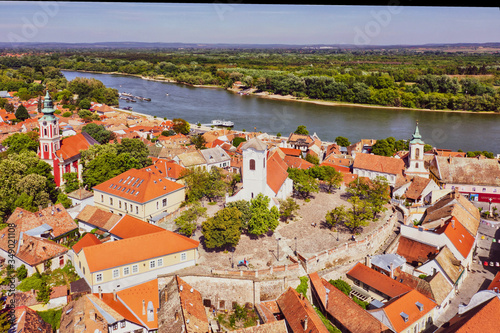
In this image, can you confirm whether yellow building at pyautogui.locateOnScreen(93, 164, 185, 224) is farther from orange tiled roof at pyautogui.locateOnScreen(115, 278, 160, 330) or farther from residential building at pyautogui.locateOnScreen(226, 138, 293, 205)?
orange tiled roof at pyautogui.locateOnScreen(115, 278, 160, 330)

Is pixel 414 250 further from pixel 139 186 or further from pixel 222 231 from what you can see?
pixel 139 186

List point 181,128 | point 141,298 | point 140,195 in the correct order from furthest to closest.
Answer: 1. point 181,128
2. point 140,195
3. point 141,298

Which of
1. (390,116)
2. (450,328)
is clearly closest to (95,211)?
(450,328)

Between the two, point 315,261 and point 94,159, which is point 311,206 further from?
point 94,159

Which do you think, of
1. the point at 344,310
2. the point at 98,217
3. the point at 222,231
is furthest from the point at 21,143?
the point at 344,310

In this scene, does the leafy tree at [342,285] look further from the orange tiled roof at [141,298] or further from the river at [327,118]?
the river at [327,118]

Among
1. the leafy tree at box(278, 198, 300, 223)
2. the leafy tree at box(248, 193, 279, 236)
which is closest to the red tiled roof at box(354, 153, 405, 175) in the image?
the leafy tree at box(278, 198, 300, 223)
